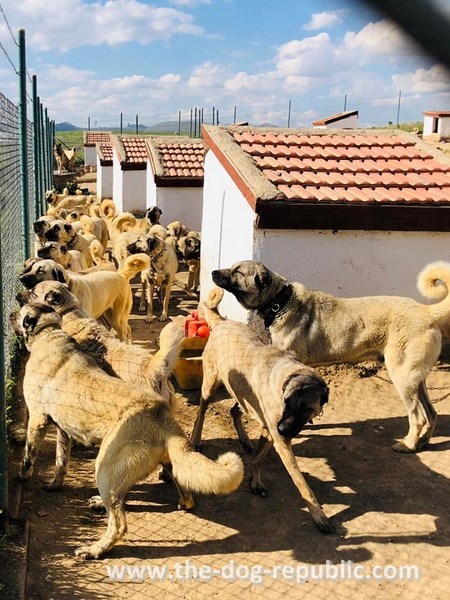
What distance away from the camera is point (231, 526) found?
179 inches

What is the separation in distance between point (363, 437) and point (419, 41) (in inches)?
230

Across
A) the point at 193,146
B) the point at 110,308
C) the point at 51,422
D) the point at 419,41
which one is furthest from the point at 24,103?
the point at 419,41

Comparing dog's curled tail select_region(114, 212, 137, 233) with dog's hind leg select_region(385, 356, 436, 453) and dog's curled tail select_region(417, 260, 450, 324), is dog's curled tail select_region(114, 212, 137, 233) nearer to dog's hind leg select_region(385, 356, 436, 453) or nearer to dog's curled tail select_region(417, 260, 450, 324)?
dog's curled tail select_region(417, 260, 450, 324)

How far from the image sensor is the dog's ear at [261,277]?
19.8ft

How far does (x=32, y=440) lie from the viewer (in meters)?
4.64

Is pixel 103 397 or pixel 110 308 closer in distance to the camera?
pixel 103 397

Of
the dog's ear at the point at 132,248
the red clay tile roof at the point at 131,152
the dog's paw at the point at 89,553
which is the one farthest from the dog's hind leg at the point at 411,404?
the red clay tile roof at the point at 131,152

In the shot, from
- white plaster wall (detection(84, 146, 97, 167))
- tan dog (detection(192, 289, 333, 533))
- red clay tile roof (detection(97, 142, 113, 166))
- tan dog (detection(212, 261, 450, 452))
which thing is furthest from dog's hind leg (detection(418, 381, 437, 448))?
white plaster wall (detection(84, 146, 97, 167))

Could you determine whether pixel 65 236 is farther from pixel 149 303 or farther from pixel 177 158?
pixel 177 158

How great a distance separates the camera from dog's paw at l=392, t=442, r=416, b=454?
226 inches

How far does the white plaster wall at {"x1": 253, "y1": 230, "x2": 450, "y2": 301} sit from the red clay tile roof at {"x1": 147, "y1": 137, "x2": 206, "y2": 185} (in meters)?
7.38

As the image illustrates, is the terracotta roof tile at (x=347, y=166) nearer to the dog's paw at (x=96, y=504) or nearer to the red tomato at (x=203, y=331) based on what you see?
the red tomato at (x=203, y=331)

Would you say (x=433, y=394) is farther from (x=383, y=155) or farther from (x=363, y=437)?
(x=383, y=155)

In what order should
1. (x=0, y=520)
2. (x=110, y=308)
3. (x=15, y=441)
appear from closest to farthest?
1. (x=0, y=520)
2. (x=15, y=441)
3. (x=110, y=308)
